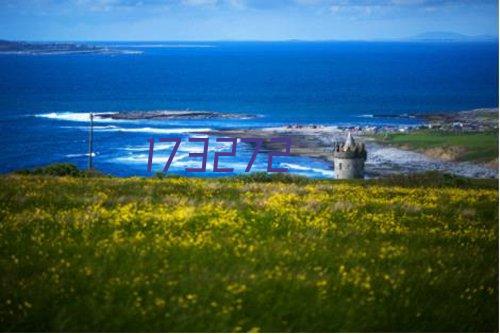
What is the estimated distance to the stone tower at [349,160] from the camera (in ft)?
174

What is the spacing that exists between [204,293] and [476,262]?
4.09 meters

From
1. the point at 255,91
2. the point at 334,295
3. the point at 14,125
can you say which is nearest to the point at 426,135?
the point at 14,125

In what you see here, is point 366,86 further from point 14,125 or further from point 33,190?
point 33,190

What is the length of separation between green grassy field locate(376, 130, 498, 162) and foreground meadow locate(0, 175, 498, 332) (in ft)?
74.8

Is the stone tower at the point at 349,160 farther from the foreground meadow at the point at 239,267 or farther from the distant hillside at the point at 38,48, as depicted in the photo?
the foreground meadow at the point at 239,267

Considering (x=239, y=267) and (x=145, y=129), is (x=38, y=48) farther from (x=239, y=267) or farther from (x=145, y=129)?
(x=145, y=129)

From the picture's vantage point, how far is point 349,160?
53.8 m

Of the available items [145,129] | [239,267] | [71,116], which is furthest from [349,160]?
[239,267]

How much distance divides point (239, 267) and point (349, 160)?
46.3m

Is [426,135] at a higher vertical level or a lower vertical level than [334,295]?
lower

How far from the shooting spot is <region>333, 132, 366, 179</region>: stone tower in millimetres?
52938

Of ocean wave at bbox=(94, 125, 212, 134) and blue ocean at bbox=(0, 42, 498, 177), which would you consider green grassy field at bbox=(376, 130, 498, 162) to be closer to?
blue ocean at bbox=(0, 42, 498, 177)

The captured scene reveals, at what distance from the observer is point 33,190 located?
13250 millimetres

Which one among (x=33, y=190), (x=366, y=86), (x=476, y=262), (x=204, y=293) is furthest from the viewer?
(x=366, y=86)
